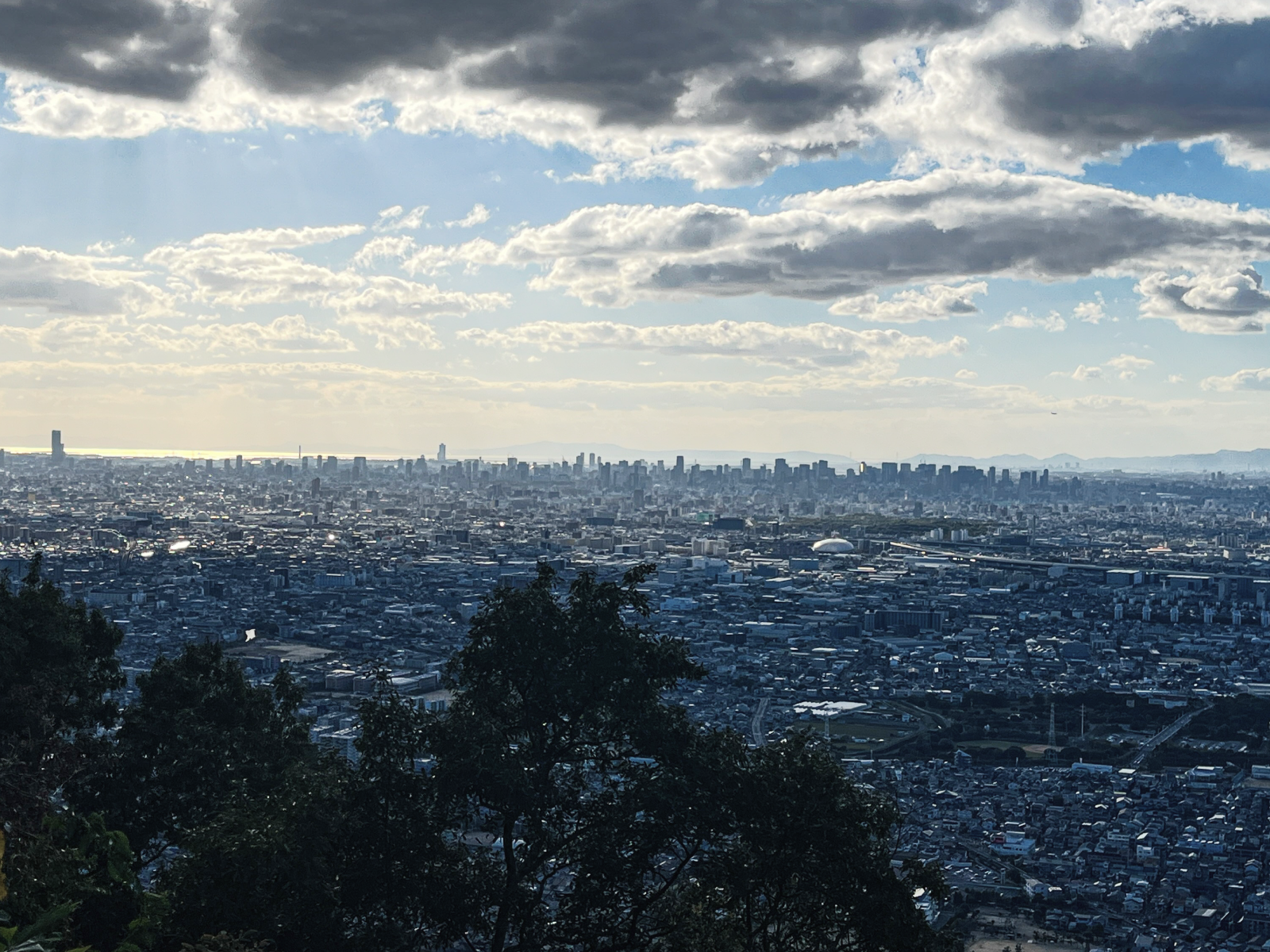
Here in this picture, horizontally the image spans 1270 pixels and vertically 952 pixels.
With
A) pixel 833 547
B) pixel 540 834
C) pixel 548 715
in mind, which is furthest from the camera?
pixel 833 547

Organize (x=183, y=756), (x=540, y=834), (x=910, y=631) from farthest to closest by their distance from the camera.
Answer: (x=910, y=631) < (x=183, y=756) < (x=540, y=834)

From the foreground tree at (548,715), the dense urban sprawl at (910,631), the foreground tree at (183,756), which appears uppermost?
the foreground tree at (548,715)

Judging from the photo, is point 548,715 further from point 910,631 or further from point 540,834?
point 910,631

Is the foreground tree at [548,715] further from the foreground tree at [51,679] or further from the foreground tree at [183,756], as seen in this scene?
the foreground tree at [51,679]

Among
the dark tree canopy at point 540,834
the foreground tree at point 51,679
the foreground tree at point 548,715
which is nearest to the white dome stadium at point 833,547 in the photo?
the foreground tree at point 51,679

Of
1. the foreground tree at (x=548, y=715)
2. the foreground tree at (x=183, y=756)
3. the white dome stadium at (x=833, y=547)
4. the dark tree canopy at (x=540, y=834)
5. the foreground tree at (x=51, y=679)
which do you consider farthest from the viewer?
the white dome stadium at (x=833, y=547)

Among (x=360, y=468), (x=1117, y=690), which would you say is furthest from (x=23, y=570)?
(x=360, y=468)

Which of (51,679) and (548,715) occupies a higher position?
(548,715)

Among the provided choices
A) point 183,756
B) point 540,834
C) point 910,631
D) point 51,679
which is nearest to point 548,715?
point 540,834
